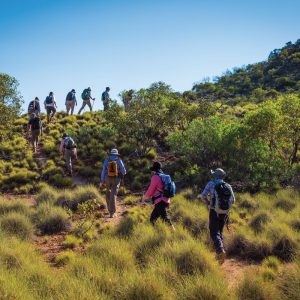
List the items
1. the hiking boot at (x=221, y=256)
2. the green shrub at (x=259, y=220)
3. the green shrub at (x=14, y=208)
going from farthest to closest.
→ 1. the green shrub at (x=14, y=208)
2. the green shrub at (x=259, y=220)
3. the hiking boot at (x=221, y=256)

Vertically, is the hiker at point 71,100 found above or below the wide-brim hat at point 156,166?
above

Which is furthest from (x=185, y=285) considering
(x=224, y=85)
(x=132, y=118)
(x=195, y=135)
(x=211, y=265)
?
(x=224, y=85)

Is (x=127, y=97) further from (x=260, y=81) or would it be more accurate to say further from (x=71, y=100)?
(x=260, y=81)

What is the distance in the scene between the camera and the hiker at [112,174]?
11492 mm

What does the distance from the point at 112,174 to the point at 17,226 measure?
3093 mm

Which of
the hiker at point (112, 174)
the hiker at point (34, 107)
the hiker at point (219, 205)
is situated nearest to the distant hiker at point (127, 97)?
the hiker at point (34, 107)

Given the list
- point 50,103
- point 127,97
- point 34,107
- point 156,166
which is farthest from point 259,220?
point 50,103

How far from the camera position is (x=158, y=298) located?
18.5 ft

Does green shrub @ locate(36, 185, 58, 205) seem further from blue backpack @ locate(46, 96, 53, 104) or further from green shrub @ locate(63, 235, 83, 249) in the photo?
blue backpack @ locate(46, 96, 53, 104)

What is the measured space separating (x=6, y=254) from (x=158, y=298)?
331 cm

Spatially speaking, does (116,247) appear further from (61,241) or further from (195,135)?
(195,135)

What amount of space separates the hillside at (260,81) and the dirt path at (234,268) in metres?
36.4

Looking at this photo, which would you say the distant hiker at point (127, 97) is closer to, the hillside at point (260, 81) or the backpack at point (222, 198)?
the backpack at point (222, 198)

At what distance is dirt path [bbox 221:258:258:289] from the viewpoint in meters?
7.55
